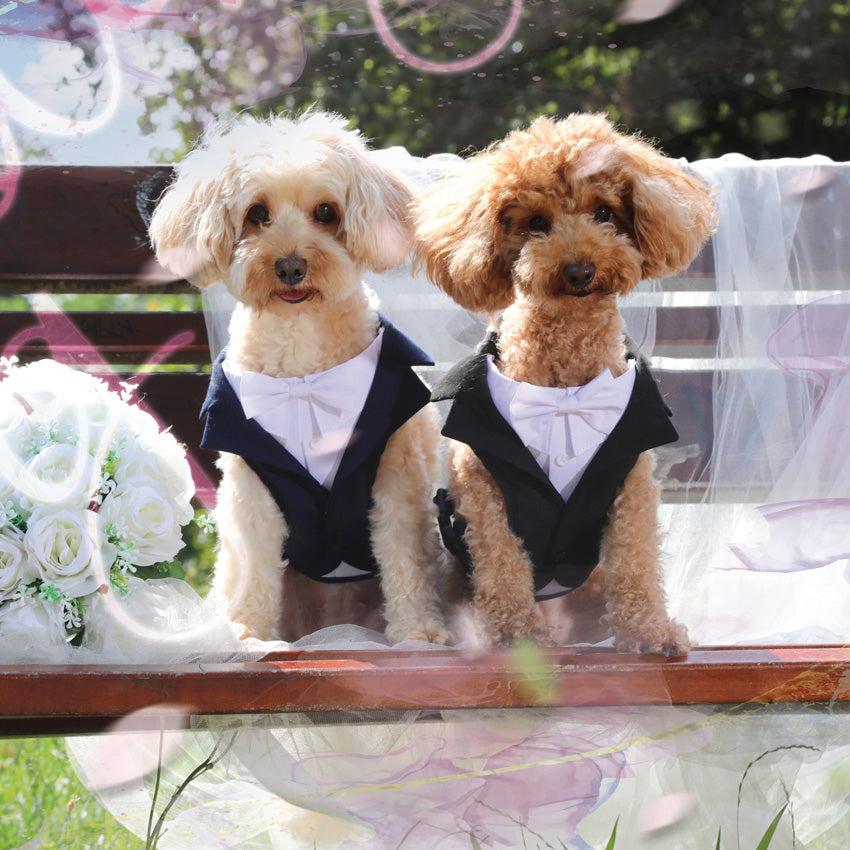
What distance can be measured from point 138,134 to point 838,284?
71.5 inches

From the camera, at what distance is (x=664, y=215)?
1369 mm

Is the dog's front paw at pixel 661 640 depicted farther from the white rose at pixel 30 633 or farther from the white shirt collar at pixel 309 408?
the white rose at pixel 30 633

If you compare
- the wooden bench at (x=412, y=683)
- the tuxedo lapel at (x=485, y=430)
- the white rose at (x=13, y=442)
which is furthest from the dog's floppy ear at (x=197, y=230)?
the wooden bench at (x=412, y=683)

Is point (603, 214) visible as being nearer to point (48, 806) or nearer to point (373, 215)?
point (373, 215)

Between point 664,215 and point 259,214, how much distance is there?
0.72 meters

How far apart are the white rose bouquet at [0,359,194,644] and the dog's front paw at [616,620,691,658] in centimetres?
76

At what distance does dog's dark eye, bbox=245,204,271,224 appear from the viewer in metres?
1.60

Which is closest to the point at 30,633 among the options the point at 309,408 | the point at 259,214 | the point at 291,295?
the point at 309,408

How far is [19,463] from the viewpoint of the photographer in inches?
53.6

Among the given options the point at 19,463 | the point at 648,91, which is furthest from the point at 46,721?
the point at 648,91

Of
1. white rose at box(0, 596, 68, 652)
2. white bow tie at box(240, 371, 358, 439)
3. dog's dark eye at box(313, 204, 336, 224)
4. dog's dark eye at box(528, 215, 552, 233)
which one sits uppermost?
dog's dark eye at box(528, 215, 552, 233)

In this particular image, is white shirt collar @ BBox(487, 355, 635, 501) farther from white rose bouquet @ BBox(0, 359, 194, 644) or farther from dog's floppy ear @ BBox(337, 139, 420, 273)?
white rose bouquet @ BBox(0, 359, 194, 644)

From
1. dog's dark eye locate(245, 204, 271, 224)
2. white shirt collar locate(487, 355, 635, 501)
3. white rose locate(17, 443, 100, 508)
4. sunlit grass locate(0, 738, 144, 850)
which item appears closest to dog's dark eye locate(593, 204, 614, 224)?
white shirt collar locate(487, 355, 635, 501)

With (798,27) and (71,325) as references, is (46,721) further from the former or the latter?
(798,27)
